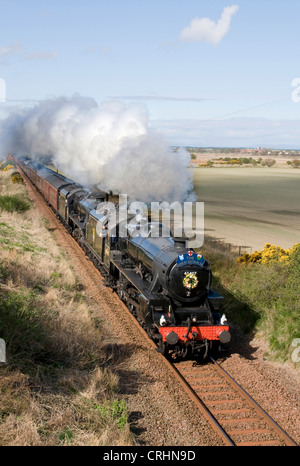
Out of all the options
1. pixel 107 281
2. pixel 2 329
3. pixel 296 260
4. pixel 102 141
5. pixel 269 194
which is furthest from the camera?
pixel 269 194

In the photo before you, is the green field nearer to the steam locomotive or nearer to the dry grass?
the steam locomotive

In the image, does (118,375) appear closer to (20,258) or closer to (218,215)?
(20,258)

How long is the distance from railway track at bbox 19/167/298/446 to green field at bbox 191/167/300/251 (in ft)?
32.4

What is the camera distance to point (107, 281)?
725 inches

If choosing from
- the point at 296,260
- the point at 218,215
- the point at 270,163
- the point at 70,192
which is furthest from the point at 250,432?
the point at 270,163

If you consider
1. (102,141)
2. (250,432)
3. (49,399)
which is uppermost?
(102,141)

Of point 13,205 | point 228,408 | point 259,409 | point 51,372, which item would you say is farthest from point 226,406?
point 13,205

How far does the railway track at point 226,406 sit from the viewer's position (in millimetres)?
8703

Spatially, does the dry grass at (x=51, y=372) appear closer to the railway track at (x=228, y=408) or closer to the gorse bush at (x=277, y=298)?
the railway track at (x=228, y=408)

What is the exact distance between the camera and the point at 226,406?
32.6 feet

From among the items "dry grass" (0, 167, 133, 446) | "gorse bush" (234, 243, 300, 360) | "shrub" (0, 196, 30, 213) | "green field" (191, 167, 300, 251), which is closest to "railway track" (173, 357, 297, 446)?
"dry grass" (0, 167, 133, 446)

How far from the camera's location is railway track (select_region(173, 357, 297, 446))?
8695 mm

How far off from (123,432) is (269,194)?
62731 mm

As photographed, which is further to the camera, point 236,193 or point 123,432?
point 236,193
